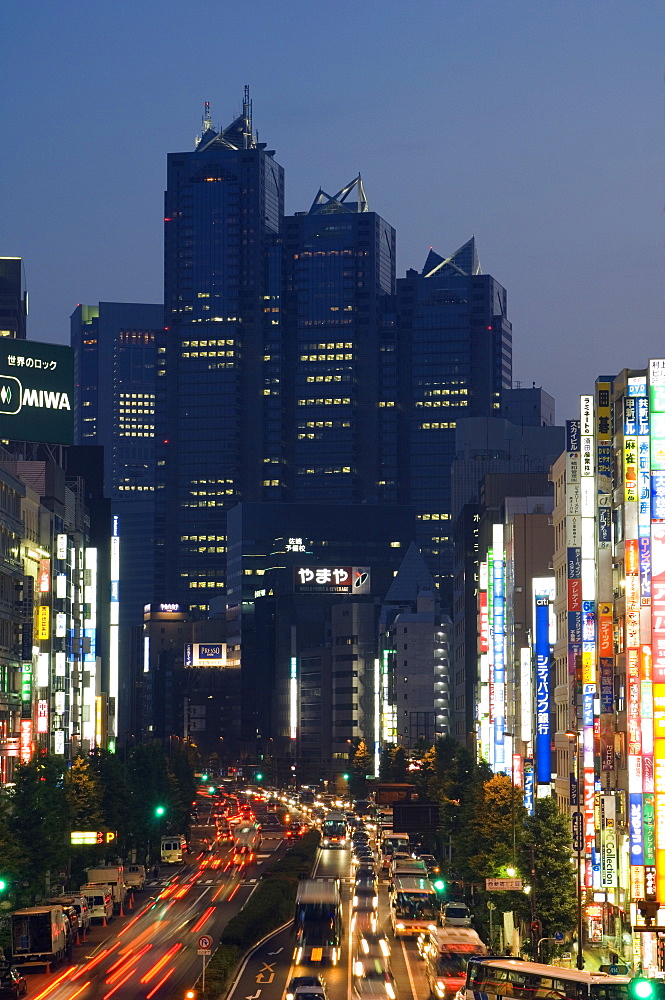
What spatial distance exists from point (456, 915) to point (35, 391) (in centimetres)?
6935

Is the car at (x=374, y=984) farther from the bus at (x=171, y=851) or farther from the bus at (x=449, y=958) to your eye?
the bus at (x=171, y=851)

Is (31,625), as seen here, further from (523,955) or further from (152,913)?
(523,955)

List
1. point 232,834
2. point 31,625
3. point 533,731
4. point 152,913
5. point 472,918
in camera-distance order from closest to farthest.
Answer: point 472,918, point 152,913, point 533,731, point 31,625, point 232,834

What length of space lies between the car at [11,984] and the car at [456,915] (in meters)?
23.8

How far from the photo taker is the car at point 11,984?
238 feet

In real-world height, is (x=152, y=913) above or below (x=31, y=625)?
below

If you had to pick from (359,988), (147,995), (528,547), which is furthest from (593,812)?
(528,547)

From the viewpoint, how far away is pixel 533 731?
12325 centimetres

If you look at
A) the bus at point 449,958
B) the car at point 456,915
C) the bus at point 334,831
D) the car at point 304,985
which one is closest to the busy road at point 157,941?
the car at point 304,985

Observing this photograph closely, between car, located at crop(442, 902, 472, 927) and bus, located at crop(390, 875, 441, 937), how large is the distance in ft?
3.68

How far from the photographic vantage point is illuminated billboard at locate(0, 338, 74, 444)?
14238cm

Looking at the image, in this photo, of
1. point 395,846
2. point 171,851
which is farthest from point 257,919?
point 171,851

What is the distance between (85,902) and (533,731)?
121 ft

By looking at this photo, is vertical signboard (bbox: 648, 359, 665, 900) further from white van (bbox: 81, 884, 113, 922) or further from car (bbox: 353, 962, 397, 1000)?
white van (bbox: 81, 884, 113, 922)
